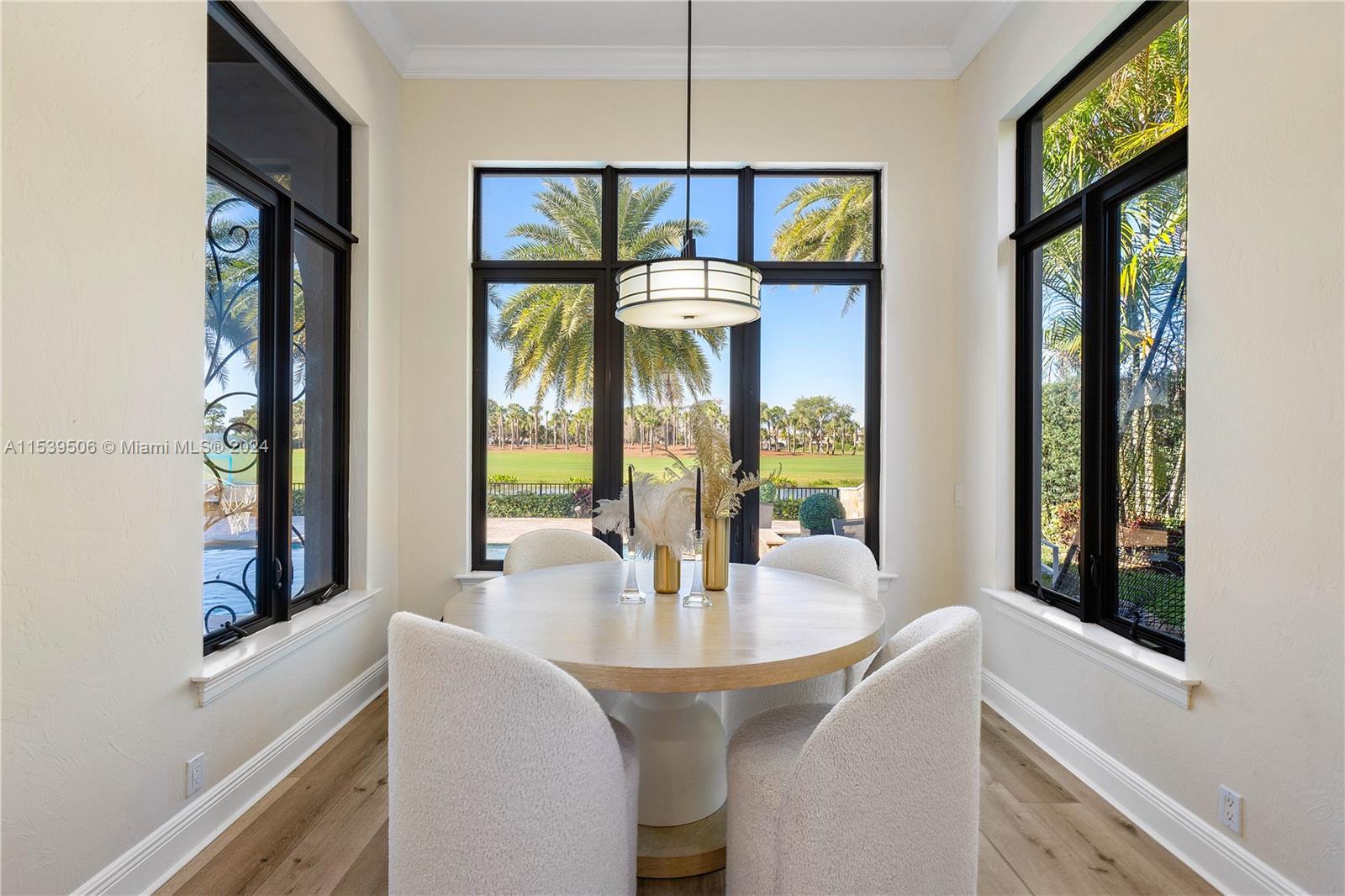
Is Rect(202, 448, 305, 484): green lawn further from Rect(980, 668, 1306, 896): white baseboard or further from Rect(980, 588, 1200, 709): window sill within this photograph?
Rect(980, 588, 1200, 709): window sill

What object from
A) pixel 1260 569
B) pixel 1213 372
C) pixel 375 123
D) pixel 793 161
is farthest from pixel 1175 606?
pixel 375 123

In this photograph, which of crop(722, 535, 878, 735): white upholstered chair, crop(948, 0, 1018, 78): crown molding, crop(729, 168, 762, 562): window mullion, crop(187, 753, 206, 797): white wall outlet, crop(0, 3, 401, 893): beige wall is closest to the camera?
crop(0, 3, 401, 893): beige wall

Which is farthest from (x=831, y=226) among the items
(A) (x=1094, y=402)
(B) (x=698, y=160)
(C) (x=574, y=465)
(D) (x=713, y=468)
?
(D) (x=713, y=468)

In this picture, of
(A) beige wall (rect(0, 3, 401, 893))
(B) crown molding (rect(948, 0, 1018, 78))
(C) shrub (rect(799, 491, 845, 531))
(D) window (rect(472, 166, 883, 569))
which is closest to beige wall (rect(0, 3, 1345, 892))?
(A) beige wall (rect(0, 3, 401, 893))

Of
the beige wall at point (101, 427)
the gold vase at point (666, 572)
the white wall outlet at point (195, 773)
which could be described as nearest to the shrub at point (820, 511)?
the gold vase at point (666, 572)

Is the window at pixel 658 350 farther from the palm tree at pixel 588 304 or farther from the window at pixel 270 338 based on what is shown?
the window at pixel 270 338

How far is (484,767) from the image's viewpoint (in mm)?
1192

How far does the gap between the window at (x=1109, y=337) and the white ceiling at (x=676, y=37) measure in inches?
27.0

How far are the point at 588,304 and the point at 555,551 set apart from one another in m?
1.39

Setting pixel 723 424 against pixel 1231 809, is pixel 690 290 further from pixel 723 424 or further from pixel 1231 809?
pixel 1231 809

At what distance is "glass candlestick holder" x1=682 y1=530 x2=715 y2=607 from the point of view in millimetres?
1854

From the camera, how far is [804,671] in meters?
1.41

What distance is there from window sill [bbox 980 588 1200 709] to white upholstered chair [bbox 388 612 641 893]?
1712mm

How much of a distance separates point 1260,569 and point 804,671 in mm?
1223
